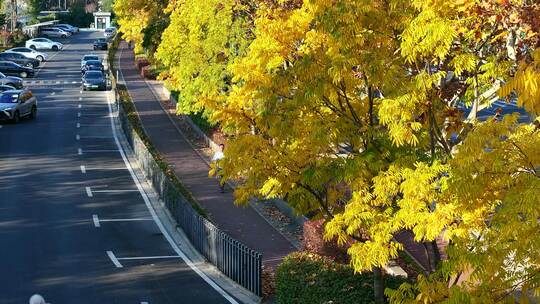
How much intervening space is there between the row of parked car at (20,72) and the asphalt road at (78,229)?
A: 928 millimetres

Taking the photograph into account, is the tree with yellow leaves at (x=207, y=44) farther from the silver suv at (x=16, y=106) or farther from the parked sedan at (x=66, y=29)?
the parked sedan at (x=66, y=29)

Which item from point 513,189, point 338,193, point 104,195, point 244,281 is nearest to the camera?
point 513,189

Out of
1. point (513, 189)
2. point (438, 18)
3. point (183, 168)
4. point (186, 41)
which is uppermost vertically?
point (438, 18)

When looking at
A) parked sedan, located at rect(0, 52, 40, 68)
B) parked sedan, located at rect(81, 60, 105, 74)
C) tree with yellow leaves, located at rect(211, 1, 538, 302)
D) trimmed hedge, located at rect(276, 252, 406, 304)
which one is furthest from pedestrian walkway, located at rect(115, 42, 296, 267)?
parked sedan, located at rect(0, 52, 40, 68)

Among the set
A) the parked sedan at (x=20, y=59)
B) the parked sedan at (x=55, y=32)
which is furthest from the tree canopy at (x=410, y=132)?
the parked sedan at (x=55, y=32)

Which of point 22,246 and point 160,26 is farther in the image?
point 160,26

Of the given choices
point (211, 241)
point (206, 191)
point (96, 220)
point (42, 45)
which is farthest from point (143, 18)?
point (211, 241)

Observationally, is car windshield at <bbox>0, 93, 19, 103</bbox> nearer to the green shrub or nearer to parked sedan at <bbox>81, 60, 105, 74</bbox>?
the green shrub

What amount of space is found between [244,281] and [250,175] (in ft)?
13.8

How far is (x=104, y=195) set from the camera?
2933 centimetres

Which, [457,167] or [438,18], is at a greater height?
[438,18]

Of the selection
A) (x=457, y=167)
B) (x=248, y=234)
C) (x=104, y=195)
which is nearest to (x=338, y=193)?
(x=457, y=167)

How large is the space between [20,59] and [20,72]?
575cm

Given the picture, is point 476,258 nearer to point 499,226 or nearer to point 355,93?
point 499,226
